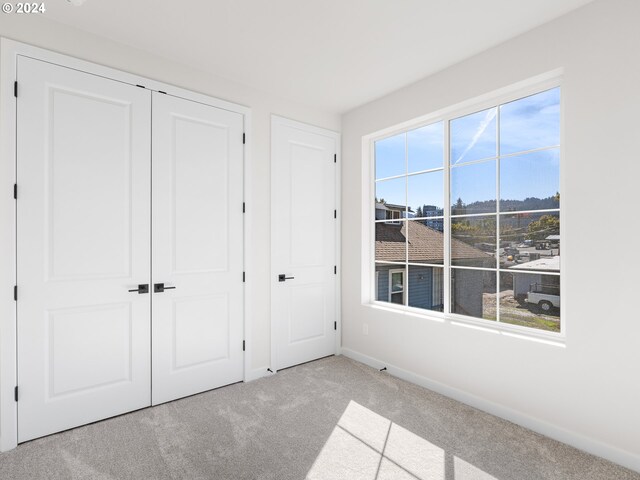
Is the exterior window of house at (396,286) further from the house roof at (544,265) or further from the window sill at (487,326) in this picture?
the house roof at (544,265)

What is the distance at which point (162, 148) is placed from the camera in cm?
271

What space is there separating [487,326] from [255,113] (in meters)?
2.73

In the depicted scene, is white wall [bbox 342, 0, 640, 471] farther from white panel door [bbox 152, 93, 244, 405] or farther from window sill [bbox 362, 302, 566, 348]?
white panel door [bbox 152, 93, 244, 405]

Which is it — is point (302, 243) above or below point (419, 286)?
above

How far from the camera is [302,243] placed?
3602mm

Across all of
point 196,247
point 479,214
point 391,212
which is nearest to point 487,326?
point 479,214

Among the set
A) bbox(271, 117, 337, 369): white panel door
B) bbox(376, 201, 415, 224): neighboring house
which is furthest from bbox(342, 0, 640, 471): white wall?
bbox(271, 117, 337, 369): white panel door

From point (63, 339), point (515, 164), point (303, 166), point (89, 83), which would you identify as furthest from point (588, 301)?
point (89, 83)

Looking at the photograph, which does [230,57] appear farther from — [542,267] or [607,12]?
[542,267]

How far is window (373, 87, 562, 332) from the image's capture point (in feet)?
8.00

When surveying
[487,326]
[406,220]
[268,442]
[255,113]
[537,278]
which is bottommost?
[268,442]

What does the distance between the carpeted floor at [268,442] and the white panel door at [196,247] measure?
11.7 inches

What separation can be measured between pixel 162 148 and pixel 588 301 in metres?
3.14

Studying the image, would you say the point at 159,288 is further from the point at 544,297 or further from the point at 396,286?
the point at 544,297
